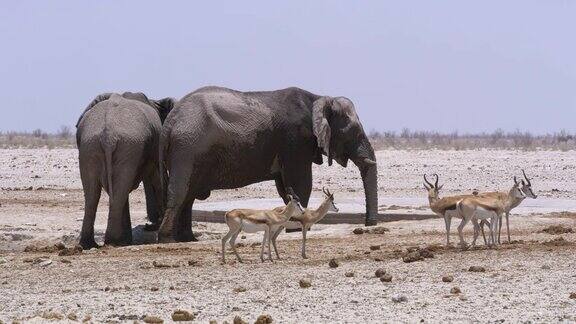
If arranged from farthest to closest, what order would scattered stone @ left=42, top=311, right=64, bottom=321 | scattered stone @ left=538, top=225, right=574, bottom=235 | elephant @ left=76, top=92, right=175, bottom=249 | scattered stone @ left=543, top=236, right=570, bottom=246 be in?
elephant @ left=76, top=92, right=175, bottom=249
scattered stone @ left=538, top=225, right=574, bottom=235
scattered stone @ left=543, top=236, right=570, bottom=246
scattered stone @ left=42, top=311, right=64, bottom=321

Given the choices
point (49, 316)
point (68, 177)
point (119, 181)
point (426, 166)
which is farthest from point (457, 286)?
point (426, 166)

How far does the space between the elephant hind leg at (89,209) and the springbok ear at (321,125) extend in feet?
12.1

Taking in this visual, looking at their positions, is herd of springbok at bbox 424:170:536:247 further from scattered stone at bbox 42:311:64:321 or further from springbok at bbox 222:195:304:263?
scattered stone at bbox 42:311:64:321

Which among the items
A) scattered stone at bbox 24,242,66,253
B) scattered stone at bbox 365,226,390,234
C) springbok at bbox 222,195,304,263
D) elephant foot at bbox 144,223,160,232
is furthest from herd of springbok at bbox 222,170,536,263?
elephant foot at bbox 144,223,160,232

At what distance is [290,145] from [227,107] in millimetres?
1348

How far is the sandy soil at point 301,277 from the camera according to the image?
13.1m

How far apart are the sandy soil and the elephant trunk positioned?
49cm

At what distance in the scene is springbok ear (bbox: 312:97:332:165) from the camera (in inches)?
898

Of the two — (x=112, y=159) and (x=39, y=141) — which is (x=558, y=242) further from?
(x=39, y=141)

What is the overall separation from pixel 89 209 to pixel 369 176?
4892 millimetres

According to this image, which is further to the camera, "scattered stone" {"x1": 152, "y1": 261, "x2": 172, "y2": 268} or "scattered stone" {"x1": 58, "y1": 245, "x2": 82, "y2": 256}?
"scattered stone" {"x1": 58, "y1": 245, "x2": 82, "y2": 256}

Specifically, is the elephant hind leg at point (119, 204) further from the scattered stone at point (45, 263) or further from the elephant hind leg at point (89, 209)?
the scattered stone at point (45, 263)

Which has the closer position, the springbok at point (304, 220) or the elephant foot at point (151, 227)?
the springbok at point (304, 220)

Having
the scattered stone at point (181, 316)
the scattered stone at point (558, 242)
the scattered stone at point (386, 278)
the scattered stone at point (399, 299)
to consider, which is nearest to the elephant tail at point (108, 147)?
the scattered stone at point (558, 242)
